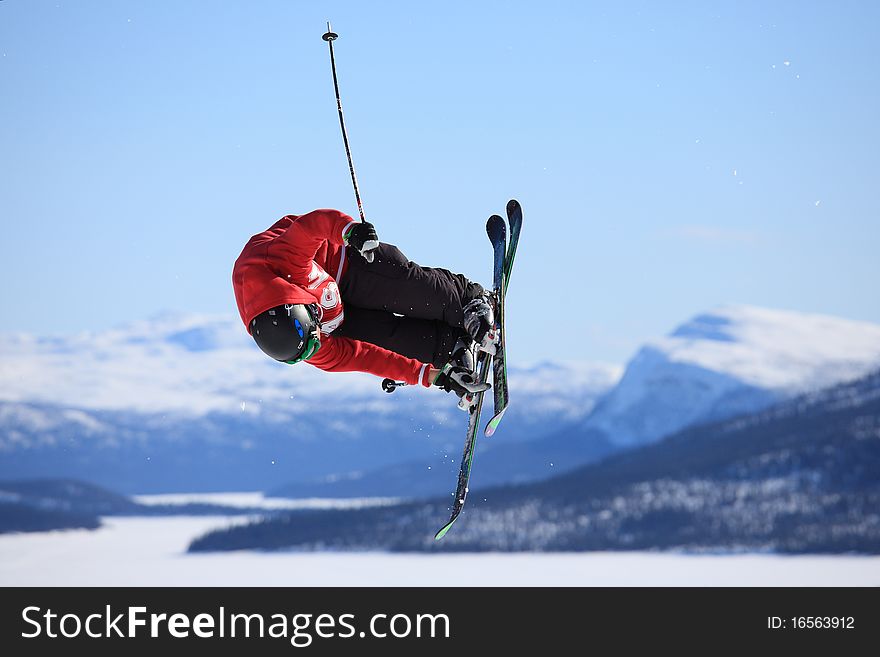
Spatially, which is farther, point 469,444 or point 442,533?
point 469,444

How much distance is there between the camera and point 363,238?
6.38 meters

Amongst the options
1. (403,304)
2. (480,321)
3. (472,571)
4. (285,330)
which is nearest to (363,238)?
(285,330)

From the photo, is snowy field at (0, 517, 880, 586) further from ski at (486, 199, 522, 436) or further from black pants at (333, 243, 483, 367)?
black pants at (333, 243, 483, 367)

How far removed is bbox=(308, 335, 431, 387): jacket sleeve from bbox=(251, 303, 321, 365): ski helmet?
534 millimetres

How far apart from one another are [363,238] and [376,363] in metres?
1.34

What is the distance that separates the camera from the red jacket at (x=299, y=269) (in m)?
6.71

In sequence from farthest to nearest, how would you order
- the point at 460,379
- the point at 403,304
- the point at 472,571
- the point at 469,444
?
the point at 472,571 < the point at 469,444 < the point at 460,379 < the point at 403,304

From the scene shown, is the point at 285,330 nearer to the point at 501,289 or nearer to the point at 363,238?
the point at 363,238

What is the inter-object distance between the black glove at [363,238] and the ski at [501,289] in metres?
1.56

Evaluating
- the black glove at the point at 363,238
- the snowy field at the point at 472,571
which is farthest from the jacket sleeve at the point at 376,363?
the snowy field at the point at 472,571

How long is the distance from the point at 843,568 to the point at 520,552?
4753 cm

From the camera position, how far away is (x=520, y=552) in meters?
178

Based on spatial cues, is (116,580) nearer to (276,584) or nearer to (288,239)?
(276,584)
